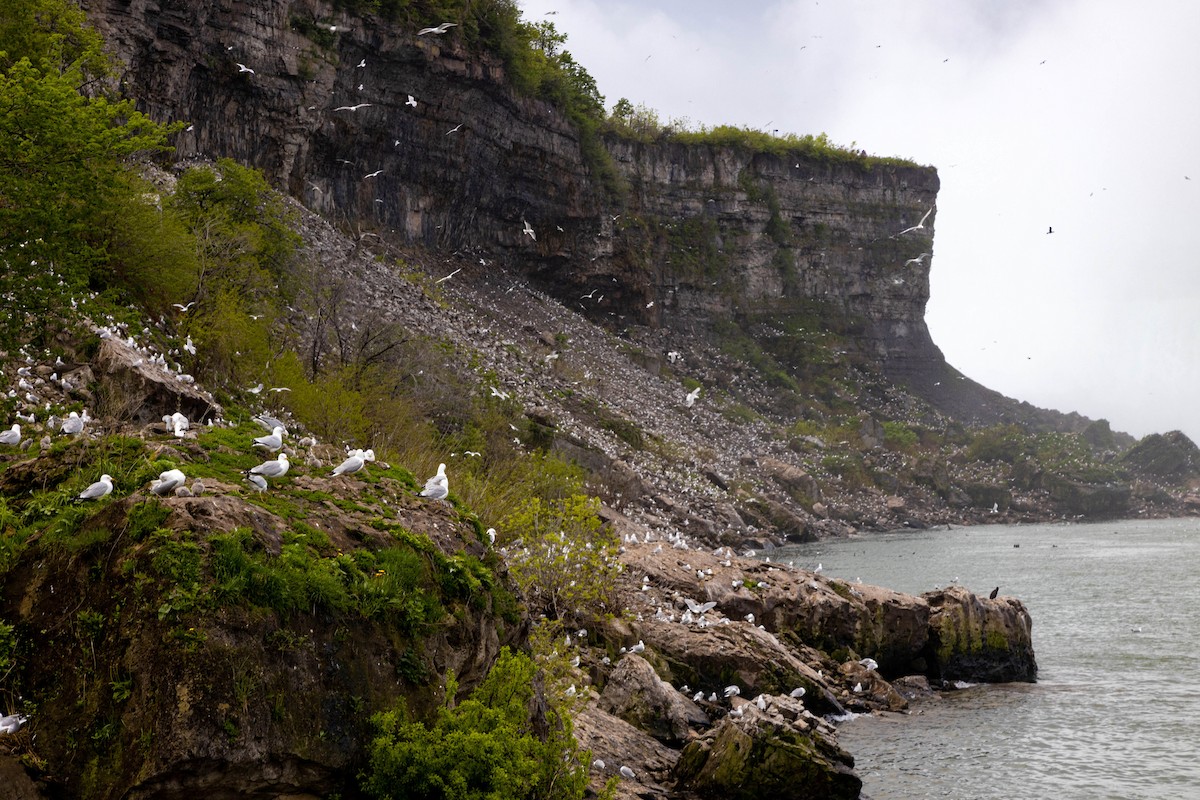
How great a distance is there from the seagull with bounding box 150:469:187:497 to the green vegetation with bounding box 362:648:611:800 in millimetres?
2971

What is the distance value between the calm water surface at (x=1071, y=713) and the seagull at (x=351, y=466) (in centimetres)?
991

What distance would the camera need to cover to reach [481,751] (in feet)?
29.8

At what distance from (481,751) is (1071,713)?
16790mm

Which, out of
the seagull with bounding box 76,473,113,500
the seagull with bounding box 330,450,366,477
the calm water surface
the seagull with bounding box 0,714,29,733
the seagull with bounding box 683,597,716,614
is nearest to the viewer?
the seagull with bounding box 0,714,29,733

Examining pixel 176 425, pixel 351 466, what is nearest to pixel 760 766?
pixel 351 466

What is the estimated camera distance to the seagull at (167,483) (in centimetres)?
922

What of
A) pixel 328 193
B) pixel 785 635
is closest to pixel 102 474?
pixel 785 635

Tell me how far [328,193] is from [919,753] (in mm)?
58065

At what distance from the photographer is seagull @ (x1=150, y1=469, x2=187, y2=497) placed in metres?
9.22

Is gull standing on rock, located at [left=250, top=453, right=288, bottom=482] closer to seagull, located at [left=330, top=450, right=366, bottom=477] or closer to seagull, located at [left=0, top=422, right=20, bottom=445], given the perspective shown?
seagull, located at [left=330, top=450, right=366, bottom=477]

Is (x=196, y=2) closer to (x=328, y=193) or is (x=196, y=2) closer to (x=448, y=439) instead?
(x=328, y=193)

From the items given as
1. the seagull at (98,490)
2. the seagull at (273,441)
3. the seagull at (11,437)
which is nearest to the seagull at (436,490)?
the seagull at (273,441)

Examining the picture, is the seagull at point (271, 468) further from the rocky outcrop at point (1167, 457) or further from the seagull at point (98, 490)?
the rocky outcrop at point (1167, 457)

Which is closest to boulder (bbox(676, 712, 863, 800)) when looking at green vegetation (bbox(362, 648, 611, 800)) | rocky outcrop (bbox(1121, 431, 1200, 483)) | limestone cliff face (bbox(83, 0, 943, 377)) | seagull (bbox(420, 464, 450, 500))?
green vegetation (bbox(362, 648, 611, 800))
